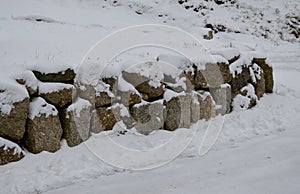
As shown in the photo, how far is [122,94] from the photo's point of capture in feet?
13.0

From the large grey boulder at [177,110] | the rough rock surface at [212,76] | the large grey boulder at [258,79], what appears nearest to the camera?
the large grey boulder at [177,110]

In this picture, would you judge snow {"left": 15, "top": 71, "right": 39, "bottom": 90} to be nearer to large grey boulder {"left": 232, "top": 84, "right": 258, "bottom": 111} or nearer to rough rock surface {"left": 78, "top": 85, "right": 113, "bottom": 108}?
rough rock surface {"left": 78, "top": 85, "right": 113, "bottom": 108}

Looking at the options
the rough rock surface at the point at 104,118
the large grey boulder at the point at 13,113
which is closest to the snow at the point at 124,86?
the rough rock surface at the point at 104,118

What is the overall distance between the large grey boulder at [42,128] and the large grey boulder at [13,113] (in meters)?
0.08

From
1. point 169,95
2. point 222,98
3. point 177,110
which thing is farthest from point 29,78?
point 222,98

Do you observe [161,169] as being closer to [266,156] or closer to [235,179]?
[235,179]

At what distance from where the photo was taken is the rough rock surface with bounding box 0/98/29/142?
3.11 meters

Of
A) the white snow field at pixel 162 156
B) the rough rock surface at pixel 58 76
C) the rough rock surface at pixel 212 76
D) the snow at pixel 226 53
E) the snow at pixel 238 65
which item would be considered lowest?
the white snow field at pixel 162 156

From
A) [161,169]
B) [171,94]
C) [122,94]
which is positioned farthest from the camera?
[171,94]

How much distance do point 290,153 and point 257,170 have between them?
24.0 inches

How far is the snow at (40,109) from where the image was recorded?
3316mm

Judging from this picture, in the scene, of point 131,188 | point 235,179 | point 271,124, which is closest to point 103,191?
point 131,188

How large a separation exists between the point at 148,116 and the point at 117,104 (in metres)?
0.45

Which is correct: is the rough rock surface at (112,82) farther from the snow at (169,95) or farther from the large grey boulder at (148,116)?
the snow at (169,95)
